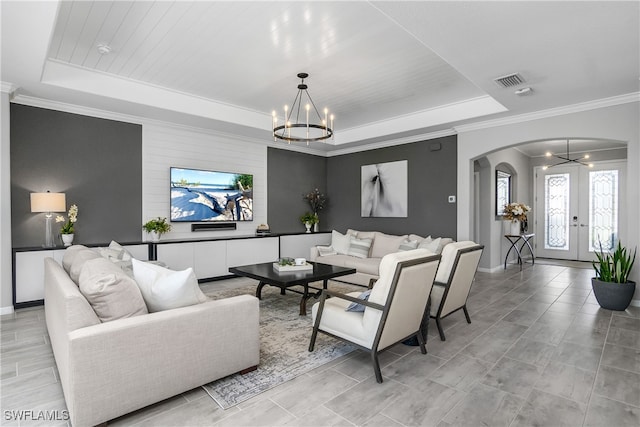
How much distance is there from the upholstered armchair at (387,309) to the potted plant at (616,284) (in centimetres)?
299

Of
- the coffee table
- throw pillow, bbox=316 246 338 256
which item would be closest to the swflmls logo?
the coffee table

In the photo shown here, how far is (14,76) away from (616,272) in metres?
7.44

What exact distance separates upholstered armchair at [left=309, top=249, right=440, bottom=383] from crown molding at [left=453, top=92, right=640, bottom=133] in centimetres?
356

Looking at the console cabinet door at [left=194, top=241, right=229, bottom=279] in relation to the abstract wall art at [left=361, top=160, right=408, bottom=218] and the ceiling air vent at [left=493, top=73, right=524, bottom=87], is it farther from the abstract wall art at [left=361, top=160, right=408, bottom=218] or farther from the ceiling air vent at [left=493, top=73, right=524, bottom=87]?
the ceiling air vent at [left=493, top=73, right=524, bottom=87]

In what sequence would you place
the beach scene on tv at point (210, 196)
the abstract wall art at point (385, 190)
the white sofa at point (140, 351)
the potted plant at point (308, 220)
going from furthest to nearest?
the potted plant at point (308, 220) < the abstract wall art at point (385, 190) < the beach scene on tv at point (210, 196) < the white sofa at point (140, 351)

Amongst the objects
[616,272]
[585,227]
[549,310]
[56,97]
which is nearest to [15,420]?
[56,97]

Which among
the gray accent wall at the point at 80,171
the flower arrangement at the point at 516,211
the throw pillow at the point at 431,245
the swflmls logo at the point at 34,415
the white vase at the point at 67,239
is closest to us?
the swflmls logo at the point at 34,415

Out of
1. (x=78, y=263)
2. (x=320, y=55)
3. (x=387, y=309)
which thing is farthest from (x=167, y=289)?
(x=320, y=55)

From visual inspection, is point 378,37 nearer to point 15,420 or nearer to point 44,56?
point 44,56

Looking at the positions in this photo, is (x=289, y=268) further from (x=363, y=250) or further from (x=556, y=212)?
(x=556, y=212)

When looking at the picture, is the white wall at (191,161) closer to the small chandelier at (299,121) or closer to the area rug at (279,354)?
the small chandelier at (299,121)

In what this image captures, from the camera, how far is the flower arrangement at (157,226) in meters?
5.23

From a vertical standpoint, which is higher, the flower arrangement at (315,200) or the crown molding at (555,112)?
the crown molding at (555,112)

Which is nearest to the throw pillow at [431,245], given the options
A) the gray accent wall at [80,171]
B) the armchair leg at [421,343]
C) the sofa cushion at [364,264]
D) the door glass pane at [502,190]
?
the sofa cushion at [364,264]
